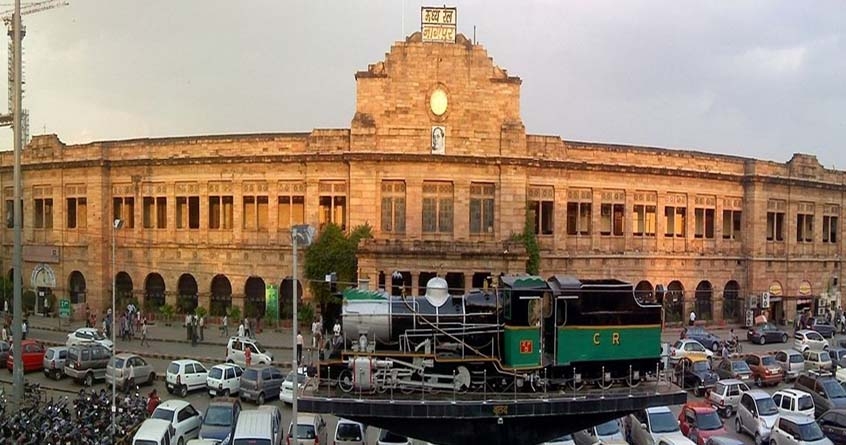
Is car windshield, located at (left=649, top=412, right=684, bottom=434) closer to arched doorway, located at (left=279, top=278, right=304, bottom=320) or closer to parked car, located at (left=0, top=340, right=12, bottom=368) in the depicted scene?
arched doorway, located at (left=279, top=278, right=304, bottom=320)

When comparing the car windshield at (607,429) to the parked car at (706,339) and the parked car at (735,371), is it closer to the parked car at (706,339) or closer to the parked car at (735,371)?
the parked car at (735,371)

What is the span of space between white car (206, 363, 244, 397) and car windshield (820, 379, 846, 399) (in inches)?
1073

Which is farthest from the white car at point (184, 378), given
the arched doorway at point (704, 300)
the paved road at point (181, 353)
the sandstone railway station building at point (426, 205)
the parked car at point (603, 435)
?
the arched doorway at point (704, 300)

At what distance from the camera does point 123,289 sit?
5366 cm

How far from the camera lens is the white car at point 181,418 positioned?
2462 cm

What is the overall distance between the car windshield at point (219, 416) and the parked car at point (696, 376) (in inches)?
834

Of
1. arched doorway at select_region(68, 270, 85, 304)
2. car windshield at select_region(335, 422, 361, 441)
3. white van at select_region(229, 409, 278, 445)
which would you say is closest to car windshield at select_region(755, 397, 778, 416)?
car windshield at select_region(335, 422, 361, 441)

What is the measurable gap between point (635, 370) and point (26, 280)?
175ft

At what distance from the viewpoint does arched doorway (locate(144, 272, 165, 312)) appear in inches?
2056

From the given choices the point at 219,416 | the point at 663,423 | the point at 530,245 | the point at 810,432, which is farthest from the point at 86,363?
the point at 810,432

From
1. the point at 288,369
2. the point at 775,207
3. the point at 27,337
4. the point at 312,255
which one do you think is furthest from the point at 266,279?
the point at 775,207

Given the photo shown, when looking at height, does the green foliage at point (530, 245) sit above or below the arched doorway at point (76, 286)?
above

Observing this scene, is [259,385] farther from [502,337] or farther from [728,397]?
[728,397]

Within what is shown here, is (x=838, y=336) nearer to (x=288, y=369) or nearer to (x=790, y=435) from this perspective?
(x=790, y=435)
